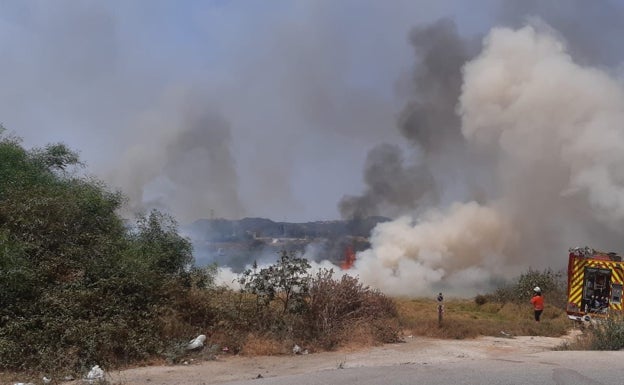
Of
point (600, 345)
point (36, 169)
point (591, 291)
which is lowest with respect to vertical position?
point (600, 345)

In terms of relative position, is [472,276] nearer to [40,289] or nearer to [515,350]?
[515,350]

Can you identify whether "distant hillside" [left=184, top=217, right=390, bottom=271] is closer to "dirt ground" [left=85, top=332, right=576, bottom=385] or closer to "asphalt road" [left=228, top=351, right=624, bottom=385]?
"dirt ground" [left=85, top=332, right=576, bottom=385]

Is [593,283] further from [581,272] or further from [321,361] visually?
[321,361]

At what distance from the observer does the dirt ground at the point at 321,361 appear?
1030 centimetres

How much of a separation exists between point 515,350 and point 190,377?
8052 mm

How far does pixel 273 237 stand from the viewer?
41031 mm

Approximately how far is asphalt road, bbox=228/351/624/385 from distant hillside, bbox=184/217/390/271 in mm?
21697

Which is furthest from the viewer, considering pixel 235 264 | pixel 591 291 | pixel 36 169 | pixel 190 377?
pixel 235 264

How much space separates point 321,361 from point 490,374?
179 inches

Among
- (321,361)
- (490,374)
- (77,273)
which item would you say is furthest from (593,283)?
(77,273)

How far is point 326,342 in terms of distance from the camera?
13.7 meters

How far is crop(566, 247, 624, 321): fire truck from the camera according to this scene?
19.0 meters

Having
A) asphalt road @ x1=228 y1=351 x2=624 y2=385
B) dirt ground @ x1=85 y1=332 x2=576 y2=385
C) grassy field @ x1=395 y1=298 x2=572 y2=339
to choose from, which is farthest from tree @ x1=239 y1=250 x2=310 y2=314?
asphalt road @ x1=228 y1=351 x2=624 y2=385

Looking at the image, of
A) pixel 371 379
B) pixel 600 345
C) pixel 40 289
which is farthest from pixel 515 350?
pixel 40 289
